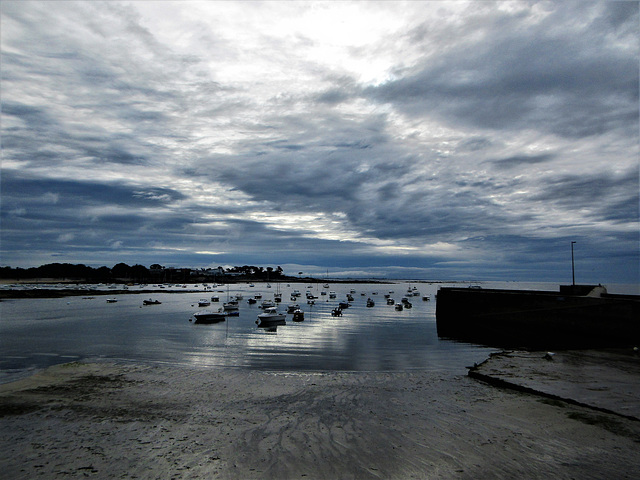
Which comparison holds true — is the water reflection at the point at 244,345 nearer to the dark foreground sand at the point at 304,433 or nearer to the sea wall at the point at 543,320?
the sea wall at the point at 543,320

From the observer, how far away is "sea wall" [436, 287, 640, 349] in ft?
112

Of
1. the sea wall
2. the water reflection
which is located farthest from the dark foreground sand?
the sea wall

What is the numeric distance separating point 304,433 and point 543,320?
39.6m

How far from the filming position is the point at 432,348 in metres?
36.9

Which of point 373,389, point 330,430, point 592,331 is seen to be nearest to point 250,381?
point 373,389

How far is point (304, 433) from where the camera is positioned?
12633 mm

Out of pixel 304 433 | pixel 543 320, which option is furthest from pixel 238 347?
pixel 543 320

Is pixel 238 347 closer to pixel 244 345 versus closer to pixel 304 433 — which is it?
pixel 244 345

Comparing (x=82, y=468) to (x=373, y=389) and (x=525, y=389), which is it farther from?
(x=525, y=389)

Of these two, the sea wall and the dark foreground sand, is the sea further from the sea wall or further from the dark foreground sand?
the dark foreground sand

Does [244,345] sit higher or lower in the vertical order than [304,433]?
lower

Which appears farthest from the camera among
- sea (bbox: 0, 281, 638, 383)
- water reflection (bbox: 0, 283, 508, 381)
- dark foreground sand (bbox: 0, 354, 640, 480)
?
water reflection (bbox: 0, 283, 508, 381)

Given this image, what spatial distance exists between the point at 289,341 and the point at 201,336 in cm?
1170

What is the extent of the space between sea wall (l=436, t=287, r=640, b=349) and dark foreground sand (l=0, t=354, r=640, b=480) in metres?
23.5
